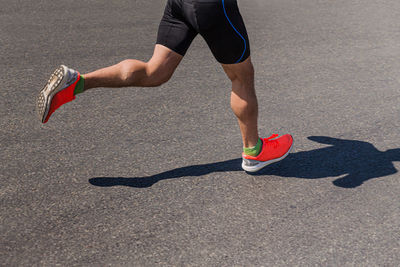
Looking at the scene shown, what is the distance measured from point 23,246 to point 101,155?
3.77ft

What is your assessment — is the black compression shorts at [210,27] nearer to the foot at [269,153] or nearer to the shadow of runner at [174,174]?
the foot at [269,153]

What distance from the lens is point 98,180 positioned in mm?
3783

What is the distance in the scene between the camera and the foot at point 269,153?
12.7ft

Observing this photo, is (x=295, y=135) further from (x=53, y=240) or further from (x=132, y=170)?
(x=53, y=240)

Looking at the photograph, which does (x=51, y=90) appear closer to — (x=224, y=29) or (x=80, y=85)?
(x=80, y=85)

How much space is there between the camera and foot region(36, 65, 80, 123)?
11.3 ft

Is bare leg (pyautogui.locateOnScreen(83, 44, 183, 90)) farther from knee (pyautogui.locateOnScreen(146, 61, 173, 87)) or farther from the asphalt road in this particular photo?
the asphalt road

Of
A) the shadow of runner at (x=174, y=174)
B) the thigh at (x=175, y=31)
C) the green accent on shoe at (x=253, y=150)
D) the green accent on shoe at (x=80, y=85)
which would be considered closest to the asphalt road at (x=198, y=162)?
the shadow of runner at (x=174, y=174)

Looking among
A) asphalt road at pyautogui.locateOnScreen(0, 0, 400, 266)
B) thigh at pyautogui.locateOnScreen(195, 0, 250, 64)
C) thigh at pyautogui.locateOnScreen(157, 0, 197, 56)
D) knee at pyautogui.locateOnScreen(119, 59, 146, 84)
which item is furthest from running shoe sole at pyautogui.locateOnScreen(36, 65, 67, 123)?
thigh at pyautogui.locateOnScreen(195, 0, 250, 64)

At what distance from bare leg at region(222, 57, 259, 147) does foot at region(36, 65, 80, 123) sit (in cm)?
97

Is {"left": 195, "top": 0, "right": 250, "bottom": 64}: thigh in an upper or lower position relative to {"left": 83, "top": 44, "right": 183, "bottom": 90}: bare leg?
upper

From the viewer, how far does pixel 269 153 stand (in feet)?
12.9

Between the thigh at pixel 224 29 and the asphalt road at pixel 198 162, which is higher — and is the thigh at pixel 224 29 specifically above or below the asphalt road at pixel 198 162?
above

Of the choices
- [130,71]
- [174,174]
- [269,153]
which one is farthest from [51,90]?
[269,153]
